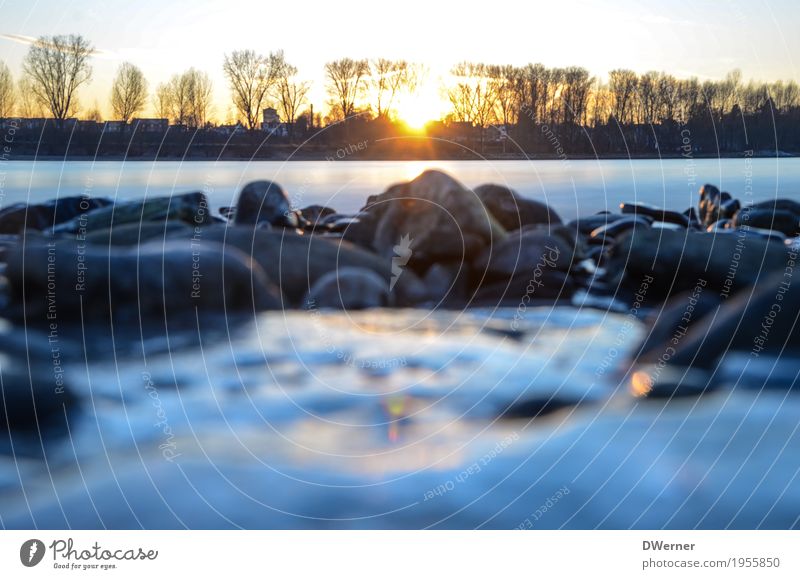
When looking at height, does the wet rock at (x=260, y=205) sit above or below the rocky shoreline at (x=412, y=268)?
above

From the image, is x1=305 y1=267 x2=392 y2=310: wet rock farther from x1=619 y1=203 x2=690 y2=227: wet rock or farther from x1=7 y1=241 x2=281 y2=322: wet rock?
x1=619 y1=203 x2=690 y2=227: wet rock

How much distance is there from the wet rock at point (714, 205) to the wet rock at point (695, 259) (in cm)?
469

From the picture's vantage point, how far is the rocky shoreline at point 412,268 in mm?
5566

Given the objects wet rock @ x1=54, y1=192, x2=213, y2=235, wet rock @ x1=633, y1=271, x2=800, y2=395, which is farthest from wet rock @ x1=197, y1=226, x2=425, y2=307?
wet rock @ x1=633, y1=271, x2=800, y2=395

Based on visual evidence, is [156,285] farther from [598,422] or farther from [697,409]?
[697,409]

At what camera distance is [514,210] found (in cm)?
1023

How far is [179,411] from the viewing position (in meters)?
5.13

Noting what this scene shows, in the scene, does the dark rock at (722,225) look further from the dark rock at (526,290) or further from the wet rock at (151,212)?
the wet rock at (151,212)

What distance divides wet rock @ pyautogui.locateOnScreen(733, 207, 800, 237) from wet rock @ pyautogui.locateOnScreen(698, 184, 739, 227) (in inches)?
51.5

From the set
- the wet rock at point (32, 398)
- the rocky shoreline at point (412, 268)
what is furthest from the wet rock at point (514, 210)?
the wet rock at point (32, 398)

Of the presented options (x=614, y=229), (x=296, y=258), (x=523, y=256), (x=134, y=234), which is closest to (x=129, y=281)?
(x=296, y=258)

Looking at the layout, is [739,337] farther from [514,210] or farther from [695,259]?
[514,210]

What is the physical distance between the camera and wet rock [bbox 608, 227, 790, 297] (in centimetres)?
787

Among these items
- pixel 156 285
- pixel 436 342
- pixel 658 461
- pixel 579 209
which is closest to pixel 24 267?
pixel 156 285
